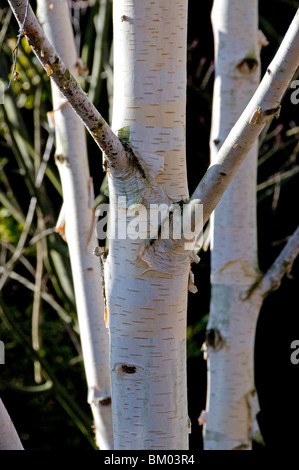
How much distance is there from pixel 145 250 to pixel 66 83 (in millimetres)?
350

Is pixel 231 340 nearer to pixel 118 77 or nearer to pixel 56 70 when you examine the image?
pixel 118 77

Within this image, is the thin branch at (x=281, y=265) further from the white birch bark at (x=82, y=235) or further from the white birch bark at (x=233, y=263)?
the white birch bark at (x=82, y=235)

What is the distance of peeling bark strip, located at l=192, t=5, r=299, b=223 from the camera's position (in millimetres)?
824

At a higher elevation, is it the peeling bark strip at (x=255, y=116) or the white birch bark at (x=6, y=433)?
the peeling bark strip at (x=255, y=116)

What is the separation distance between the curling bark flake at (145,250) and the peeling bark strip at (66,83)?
0.06 metres

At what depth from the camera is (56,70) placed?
81 cm

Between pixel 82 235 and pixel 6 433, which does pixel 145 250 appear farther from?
pixel 82 235

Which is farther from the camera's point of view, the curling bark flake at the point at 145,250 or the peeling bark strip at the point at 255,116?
the curling bark flake at the point at 145,250

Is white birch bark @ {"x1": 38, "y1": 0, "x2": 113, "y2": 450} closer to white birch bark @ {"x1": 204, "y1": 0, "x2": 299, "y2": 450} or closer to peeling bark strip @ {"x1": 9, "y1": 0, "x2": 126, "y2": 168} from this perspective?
white birch bark @ {"x1": 204, "y1": 0, "x2": 299, "y2": 450}

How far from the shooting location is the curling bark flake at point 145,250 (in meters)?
1.01

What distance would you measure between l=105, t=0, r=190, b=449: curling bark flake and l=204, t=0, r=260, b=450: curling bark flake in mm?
636

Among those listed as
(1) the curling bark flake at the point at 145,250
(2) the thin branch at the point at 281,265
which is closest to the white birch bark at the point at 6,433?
(1) the curling bark flake at the point at 145,250
